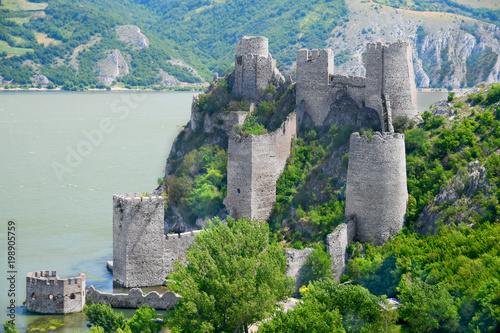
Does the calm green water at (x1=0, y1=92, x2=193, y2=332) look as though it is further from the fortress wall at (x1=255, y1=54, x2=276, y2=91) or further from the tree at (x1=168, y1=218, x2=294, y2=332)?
the fortress wall at (x1=255, y1=54, x2=276, y2=91)

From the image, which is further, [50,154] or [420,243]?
[50,154]

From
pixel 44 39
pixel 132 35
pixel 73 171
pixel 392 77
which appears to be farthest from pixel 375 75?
pixel 44 39

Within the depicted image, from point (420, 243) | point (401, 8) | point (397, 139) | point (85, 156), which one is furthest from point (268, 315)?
point (401, 8)

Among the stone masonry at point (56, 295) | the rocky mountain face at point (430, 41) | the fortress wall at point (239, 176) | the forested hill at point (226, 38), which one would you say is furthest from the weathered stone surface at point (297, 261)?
the rocky mountain face at point (430, 41)

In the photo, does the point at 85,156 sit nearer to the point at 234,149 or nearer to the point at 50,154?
the point at 50,154

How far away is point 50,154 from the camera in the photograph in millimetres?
92312

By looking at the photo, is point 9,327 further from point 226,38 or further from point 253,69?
point 226,38

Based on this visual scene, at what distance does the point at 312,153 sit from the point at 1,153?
5322 centimetres

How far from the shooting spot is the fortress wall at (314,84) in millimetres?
49219

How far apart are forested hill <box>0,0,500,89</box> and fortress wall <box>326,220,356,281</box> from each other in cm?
7544

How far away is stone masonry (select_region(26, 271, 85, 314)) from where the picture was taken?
41.3m

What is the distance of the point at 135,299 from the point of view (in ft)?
138

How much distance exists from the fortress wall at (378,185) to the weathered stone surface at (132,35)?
461 feet

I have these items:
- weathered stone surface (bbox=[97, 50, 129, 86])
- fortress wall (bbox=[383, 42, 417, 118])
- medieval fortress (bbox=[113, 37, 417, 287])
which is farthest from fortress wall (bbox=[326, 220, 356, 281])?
weathered stone surface (bbox=[97, 50, 129, 86])
